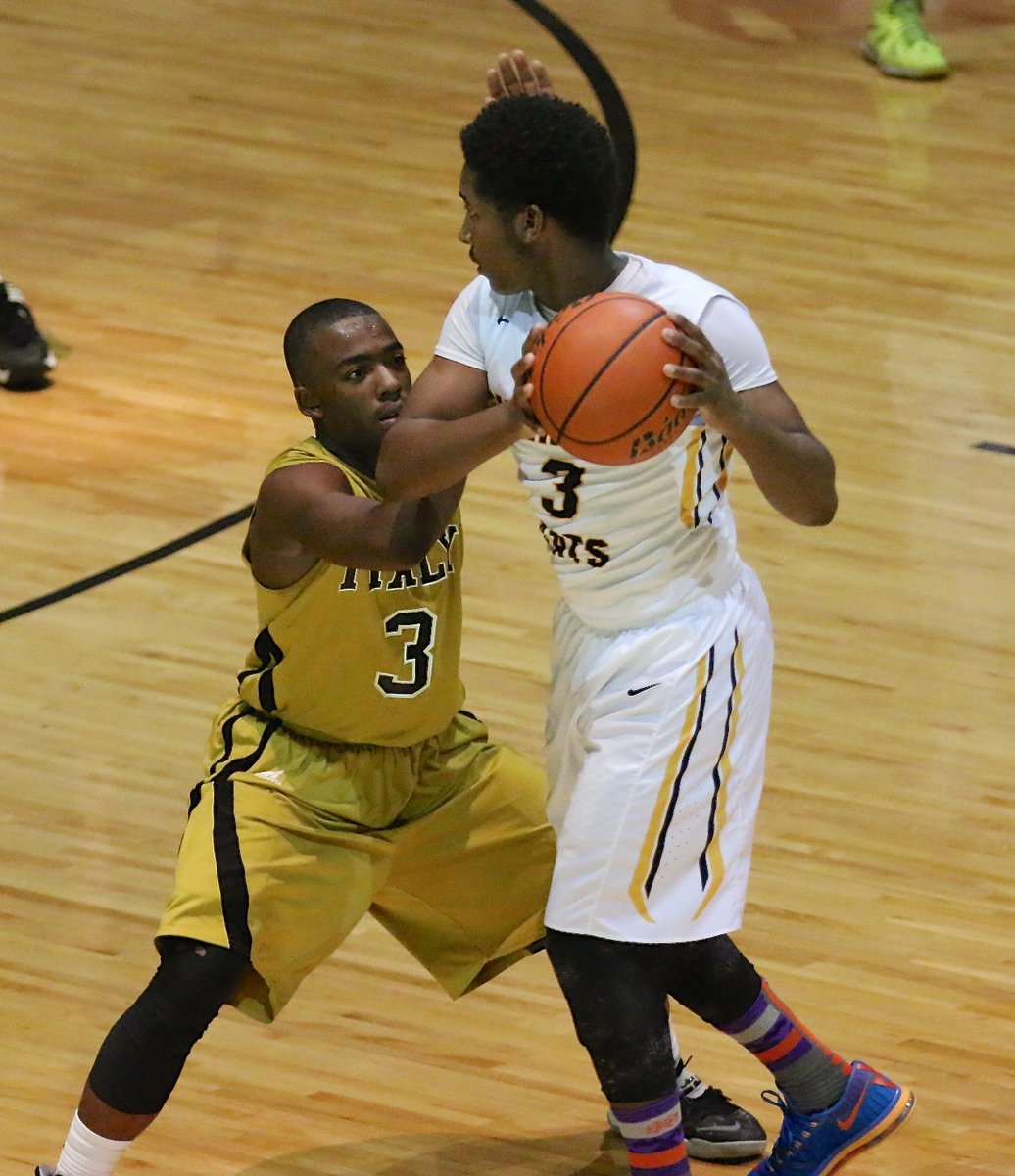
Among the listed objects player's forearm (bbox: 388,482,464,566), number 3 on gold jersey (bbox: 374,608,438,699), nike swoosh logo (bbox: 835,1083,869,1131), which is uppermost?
player's forearm (bbox: 388,482,464,566)

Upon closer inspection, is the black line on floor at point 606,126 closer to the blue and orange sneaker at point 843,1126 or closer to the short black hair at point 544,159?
the short black hair at point 544,159

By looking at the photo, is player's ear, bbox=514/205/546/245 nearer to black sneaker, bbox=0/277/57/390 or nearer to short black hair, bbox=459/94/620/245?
short black hair, bbox=459/94/620/245

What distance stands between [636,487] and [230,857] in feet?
2.75

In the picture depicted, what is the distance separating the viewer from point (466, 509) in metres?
5.96

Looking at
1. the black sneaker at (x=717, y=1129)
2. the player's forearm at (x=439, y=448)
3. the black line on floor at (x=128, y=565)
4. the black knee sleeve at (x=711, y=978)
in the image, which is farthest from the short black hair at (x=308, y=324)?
the black line on floor at (x=128, y=565)

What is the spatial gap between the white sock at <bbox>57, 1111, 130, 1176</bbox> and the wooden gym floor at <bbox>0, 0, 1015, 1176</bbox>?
24 cm

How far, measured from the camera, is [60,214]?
7.93 metres

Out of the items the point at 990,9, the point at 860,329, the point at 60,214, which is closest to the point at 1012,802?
the point at 860,329

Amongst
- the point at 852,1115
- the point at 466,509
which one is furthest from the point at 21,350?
the point at 852,1115

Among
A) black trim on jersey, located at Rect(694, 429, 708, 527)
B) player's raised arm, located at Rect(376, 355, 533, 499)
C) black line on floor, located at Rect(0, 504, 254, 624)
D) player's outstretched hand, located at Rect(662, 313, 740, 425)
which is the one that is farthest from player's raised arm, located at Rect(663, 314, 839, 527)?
black line on floor, located at Rect(0, 504, 254, 624)

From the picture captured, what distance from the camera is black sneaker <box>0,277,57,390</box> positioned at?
657cm

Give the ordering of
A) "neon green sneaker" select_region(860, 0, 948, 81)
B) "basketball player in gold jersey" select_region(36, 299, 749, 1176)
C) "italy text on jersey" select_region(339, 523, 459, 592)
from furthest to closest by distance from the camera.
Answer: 1. "neon green sneaker" select_region(860, 0, 948, 81)
2. "italy text on jersey" select_region(339, 523, 459, 592)
3. "basketball player in gold jersey" select_region(36, 299, 749, 1176)

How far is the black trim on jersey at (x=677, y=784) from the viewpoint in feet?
9.98

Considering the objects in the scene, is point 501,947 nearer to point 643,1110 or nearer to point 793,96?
point 643,1110
